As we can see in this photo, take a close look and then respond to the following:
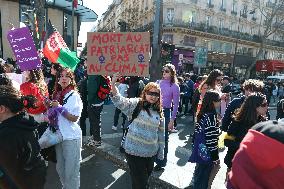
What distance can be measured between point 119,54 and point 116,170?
7.66 ft

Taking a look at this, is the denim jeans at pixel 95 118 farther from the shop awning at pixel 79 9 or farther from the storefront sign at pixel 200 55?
the shop awning at pixel 79 9

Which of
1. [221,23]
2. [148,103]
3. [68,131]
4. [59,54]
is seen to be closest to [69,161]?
[68,131]

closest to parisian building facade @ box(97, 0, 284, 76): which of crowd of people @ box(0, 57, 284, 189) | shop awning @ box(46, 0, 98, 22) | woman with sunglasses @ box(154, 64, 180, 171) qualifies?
shop awning @ box(46, 0, 98, 22)

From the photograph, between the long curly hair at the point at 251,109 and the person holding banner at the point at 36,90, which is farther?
the person holding banner at the point at 36,90

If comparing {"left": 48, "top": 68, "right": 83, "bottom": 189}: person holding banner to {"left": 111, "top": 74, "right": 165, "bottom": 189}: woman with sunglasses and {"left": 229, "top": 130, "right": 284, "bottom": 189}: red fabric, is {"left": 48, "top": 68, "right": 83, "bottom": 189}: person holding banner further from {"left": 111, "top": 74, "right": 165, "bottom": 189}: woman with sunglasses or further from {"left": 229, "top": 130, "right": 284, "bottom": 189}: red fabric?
{"left": 229, "top": 130, "right": 284, "bottom": 189}: red fabric

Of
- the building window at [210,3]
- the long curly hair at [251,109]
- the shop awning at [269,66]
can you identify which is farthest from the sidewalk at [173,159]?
the shop awning at [269,66]

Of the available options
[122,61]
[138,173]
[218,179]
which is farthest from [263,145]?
[218,179]

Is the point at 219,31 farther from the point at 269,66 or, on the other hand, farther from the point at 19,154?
the point at 19,154

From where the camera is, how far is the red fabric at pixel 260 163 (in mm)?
1421

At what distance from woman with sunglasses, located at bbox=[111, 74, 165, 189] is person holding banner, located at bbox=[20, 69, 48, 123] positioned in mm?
1180

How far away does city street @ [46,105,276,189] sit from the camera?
5125mm

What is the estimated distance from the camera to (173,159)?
6.35 meters

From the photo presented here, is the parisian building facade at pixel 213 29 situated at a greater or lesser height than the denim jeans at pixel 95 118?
greater

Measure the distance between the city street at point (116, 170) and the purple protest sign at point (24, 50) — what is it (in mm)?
1802
